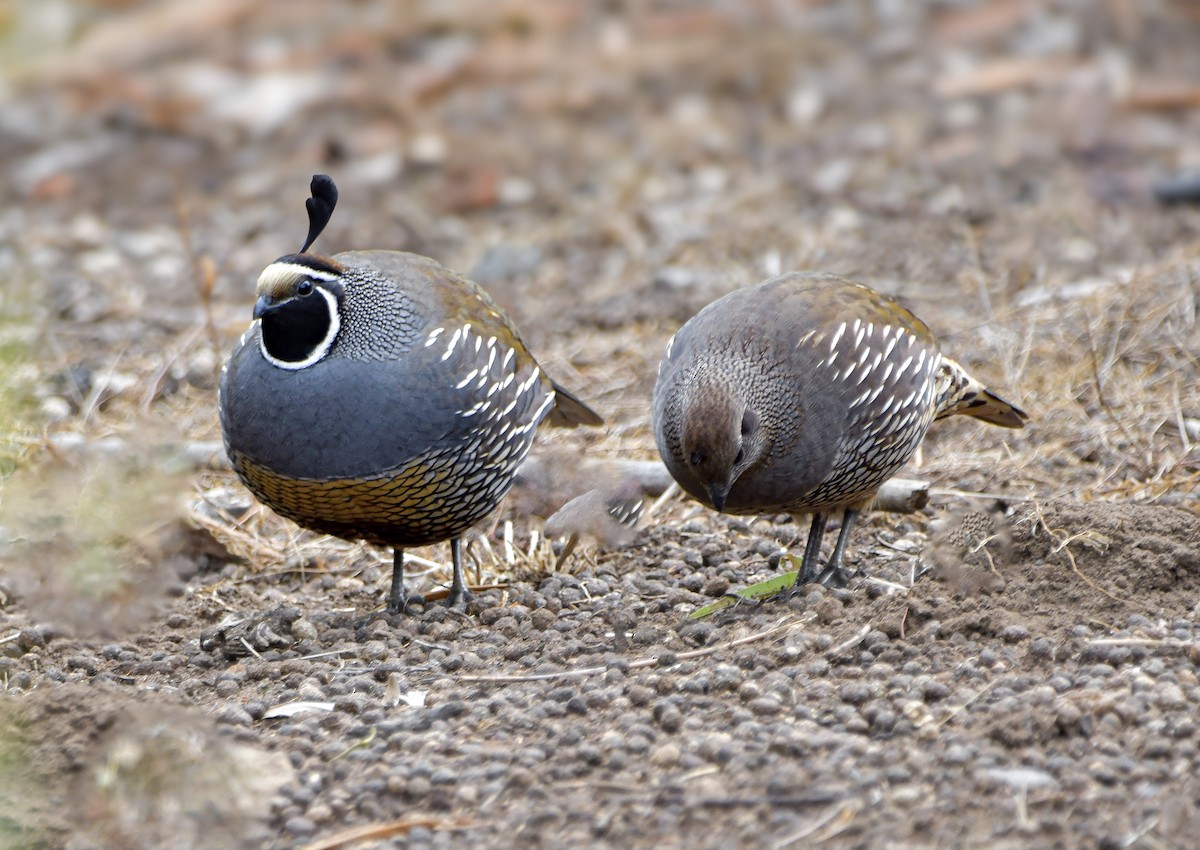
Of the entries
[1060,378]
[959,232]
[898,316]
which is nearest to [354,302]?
[898,316]

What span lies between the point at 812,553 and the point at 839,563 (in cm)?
11

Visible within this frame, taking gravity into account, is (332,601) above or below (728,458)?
below

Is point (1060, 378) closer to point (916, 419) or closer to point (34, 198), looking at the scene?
point (916, 419)

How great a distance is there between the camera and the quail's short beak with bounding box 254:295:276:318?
4984 millimetres

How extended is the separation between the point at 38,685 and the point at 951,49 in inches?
338

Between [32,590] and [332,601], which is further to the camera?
[332,601]

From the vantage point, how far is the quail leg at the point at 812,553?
5.39 metres

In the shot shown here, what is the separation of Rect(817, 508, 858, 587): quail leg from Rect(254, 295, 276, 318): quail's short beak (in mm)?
2028

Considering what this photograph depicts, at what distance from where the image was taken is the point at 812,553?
5480 mm

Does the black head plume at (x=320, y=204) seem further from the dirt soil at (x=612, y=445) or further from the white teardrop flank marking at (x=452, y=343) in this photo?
the dirt soil at (x=612, y=445)

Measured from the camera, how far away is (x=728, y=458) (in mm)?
4773

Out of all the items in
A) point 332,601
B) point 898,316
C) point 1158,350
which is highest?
point 898,316

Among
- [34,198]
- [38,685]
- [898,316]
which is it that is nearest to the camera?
[38,685]

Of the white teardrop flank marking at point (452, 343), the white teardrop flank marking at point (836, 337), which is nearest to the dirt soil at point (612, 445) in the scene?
the white teardrop flank marking at point (836, 337)
